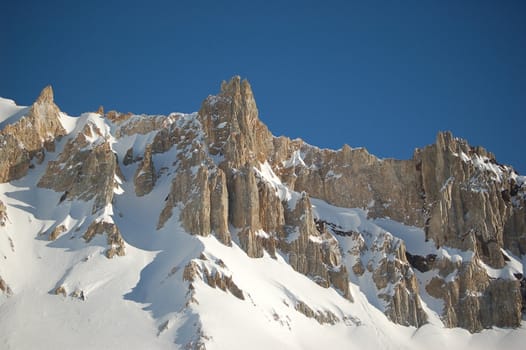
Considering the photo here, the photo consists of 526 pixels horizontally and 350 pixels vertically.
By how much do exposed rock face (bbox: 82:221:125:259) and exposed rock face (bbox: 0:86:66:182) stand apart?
30.6m

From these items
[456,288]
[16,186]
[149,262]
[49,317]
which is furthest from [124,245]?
[456,288]

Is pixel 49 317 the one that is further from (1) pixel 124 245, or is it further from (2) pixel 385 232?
(2) pixel 385 232

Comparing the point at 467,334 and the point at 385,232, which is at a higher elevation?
the point at 385,232

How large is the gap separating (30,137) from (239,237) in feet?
199

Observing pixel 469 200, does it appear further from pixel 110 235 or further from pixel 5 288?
pixel 5 288

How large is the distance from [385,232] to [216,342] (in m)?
62.6

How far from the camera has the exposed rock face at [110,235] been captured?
137000 millimetres

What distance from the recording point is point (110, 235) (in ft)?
459

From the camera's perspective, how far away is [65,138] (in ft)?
583

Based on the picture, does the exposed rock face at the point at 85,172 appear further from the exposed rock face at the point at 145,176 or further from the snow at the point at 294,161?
the snow at the point at 294,161

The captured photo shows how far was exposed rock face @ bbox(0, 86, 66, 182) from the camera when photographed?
160125mm

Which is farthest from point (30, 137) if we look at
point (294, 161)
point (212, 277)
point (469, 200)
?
point (469, 200)

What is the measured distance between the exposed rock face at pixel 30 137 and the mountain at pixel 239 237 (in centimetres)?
40

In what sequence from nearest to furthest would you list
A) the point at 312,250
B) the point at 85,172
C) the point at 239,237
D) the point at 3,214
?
1. the point at 3,214
2. the point at 239,237
3. the point at 312,250
4. the point at 85,172
